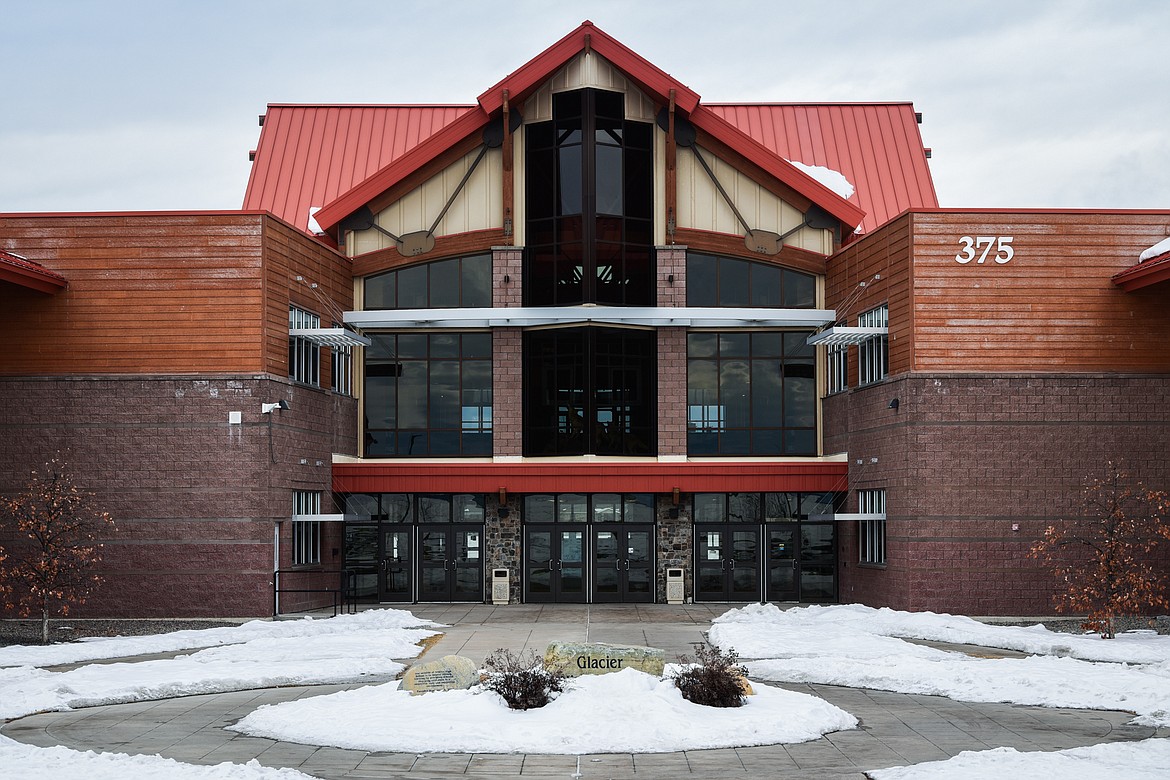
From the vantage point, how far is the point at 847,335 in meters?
28.7

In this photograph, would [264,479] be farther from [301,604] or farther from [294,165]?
[294,165]

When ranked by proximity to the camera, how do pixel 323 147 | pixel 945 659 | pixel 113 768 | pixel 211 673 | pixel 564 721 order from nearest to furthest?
pixel 113 768
pixel 564 721
pixel 211 673
pixel 945 659
pixel 323 147

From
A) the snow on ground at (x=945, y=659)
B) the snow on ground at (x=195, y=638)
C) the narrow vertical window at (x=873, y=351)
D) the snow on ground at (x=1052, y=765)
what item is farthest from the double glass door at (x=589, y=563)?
the snow on ground at (x=1052, y=765)

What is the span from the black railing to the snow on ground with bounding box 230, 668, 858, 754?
11.6 m

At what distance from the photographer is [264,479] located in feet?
88.2

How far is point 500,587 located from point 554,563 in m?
1.49

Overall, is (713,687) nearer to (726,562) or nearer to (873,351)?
(873,351)

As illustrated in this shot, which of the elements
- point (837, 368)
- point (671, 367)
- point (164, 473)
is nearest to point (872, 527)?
point (837, 368)

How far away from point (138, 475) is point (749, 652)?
13.7m

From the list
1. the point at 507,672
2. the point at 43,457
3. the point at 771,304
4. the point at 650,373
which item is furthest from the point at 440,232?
the point at 507,672

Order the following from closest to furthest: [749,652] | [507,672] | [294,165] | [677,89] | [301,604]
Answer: [507,672] → [749,652] → [301,604] → [677,89] → [294,165]

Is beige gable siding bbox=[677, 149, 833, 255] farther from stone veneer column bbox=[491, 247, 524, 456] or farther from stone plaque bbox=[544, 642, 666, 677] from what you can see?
stone plaque bbox=[544, 642, 666, 677]

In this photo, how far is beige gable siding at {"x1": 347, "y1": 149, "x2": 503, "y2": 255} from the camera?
32312 mm

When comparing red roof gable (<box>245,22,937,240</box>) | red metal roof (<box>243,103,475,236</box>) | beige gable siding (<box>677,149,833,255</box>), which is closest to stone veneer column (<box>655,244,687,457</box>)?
beige gable siding (<box>677,149,833,255</box>)
